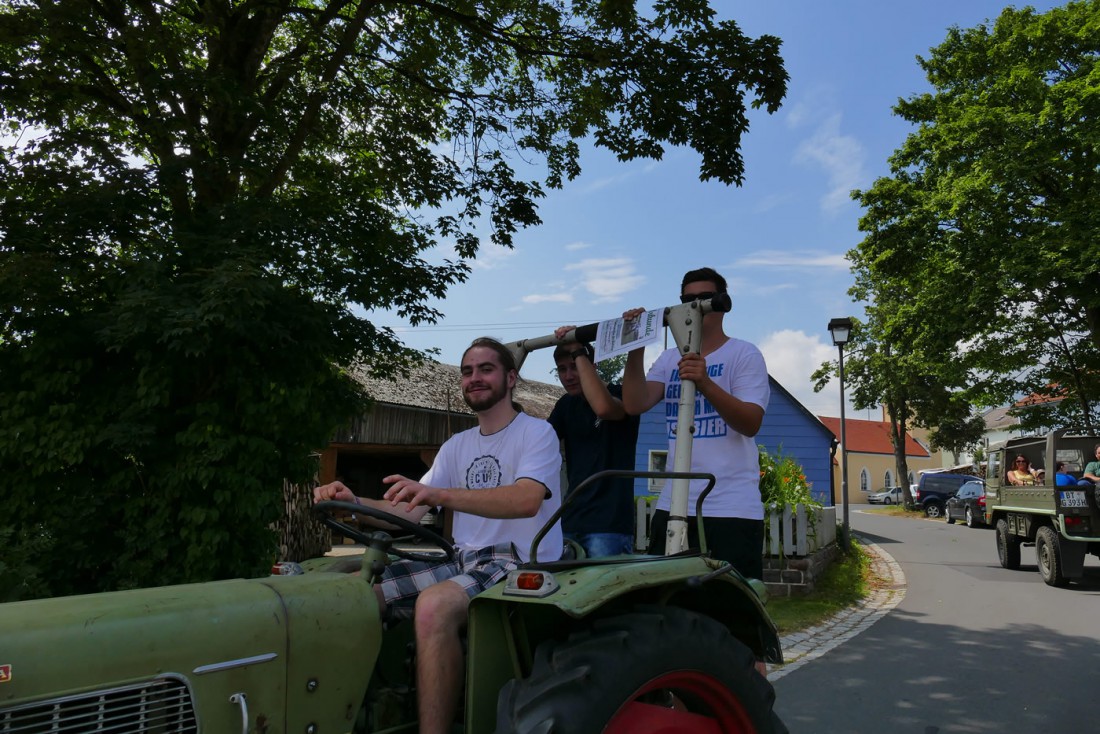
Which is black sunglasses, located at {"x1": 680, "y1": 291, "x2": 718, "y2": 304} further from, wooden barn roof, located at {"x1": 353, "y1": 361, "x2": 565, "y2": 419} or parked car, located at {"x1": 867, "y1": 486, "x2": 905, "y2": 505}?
parked car, located at {"x1": 867, "y1": 486, "x2": 905, "y2": 505}

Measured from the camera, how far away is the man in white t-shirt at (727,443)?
3.29 m

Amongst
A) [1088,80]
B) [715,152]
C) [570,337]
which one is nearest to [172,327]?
[570,337]

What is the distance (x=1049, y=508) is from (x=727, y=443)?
1045 centimetres

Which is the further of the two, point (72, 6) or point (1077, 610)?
point (1077, 610)

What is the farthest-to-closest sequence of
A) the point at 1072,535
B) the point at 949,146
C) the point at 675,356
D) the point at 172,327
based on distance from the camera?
the point at 949,146 → the point at 1072,535 → the point at 172,327 → the point at 675,356

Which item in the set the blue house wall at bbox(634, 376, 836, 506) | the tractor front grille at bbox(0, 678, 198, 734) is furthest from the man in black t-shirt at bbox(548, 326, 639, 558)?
the blue house wall at bbox(634, 376, 836, 506)

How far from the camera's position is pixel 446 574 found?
2.95 metres

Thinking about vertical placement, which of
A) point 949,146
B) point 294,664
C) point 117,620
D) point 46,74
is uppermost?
point 949,146

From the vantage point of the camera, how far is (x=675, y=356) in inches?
150

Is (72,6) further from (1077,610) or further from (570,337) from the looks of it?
(1077,610)

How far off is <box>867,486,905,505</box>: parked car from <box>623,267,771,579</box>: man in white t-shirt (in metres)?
60.4

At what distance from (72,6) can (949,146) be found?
73.1ft

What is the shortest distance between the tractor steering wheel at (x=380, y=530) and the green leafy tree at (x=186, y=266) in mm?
4108

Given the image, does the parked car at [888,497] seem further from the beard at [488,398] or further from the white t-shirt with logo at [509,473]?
the beard at [488,398]
